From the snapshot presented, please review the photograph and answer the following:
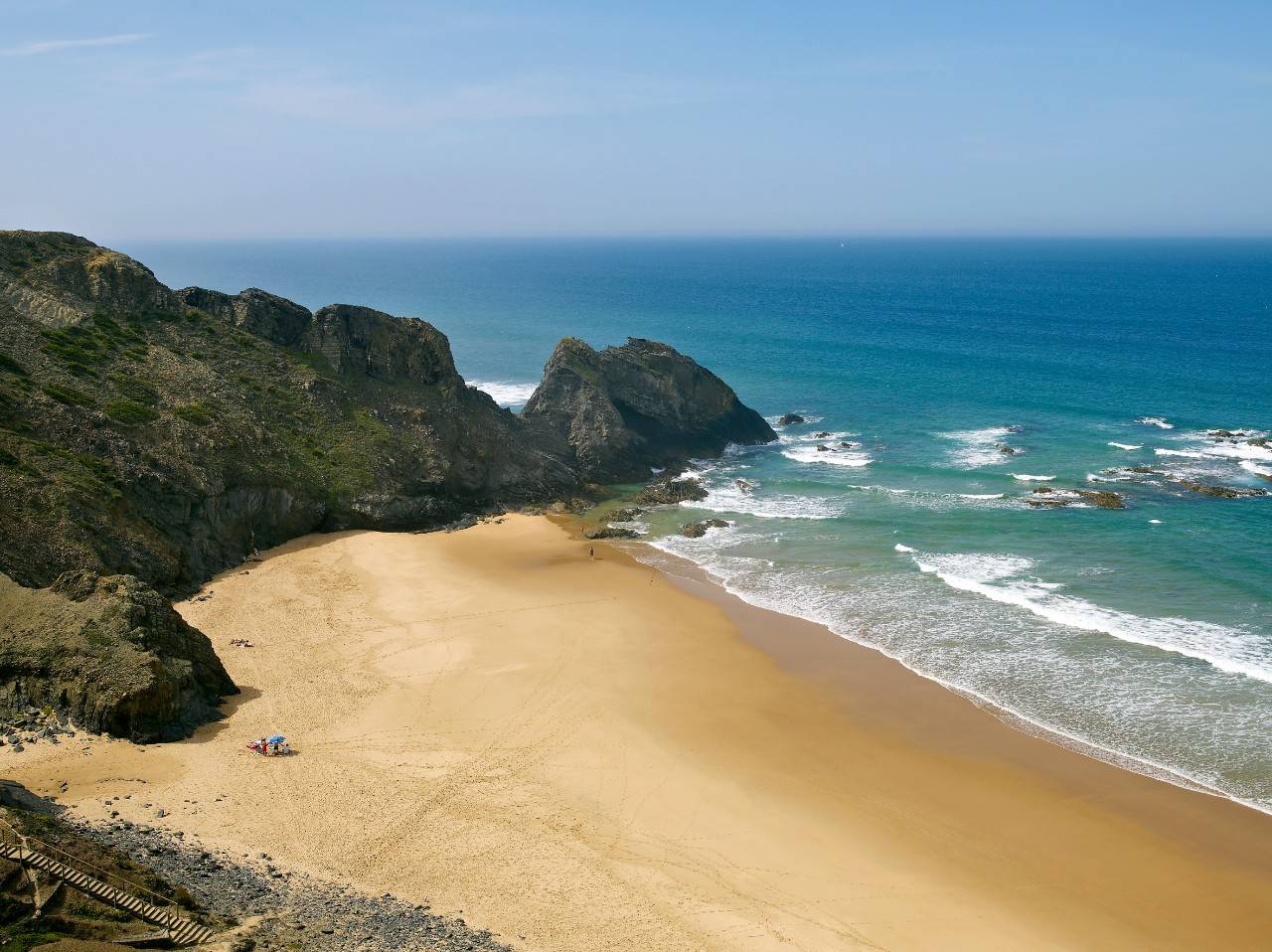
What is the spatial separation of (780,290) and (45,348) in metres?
144

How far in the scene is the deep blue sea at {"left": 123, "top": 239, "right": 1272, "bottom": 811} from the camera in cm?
3072

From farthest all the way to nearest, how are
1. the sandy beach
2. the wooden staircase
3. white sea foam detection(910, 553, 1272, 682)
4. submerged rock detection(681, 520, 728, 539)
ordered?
submerged rock detection(681, 520, 728, 539) → white sea foam detection(910, 553, 1272, 682) → the sandy beach → the wooden staircase

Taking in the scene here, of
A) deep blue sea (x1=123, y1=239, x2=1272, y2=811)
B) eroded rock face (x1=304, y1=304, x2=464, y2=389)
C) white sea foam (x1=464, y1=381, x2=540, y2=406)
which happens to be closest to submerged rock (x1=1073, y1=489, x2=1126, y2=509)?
deep blue sea (x1=123, y1=239, x2=1272, y2=811)

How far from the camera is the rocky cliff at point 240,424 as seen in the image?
35500mm

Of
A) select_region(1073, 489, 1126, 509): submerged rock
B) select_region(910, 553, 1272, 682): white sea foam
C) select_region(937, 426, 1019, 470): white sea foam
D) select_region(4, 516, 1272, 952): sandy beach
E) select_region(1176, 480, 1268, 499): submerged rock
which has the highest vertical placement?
select_region(937, 426, 1019, 470): white sea foam

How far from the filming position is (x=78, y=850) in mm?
16875

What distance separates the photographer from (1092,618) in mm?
35500

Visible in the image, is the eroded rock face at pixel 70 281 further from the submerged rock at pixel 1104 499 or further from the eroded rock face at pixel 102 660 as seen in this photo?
the submerged rock at pixel 1104 499

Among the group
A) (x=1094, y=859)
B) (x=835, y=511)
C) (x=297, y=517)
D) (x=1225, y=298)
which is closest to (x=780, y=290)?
(x=1225, y=298)

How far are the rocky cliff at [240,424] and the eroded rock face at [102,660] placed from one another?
1.94 metres

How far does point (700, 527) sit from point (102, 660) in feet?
95.7

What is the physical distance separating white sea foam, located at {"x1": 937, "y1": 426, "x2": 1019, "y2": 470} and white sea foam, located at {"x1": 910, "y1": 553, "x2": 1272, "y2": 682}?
1680 cm

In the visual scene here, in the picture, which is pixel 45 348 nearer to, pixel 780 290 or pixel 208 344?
pixel 208 344

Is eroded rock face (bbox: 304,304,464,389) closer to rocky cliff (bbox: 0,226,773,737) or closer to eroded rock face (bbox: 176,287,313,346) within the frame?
rocky cliff (bbox: 0,226,773,737)
